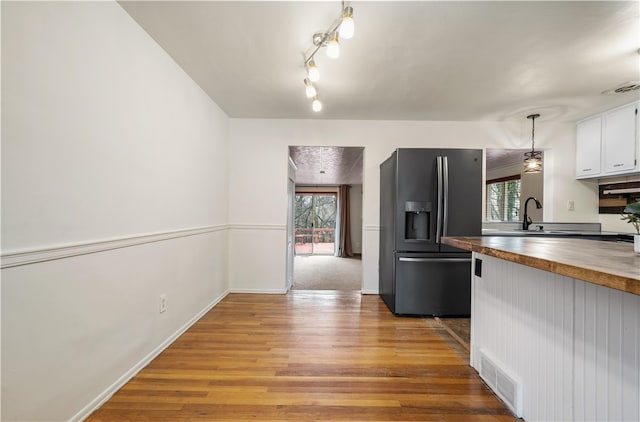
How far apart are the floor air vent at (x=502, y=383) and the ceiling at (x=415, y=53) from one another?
7.18 ft

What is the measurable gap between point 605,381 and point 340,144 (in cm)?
315

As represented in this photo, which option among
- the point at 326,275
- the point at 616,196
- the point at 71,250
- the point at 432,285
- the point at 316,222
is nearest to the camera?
the point at 71,250

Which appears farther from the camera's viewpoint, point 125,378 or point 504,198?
point 504,198

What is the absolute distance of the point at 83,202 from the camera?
1.36 meters

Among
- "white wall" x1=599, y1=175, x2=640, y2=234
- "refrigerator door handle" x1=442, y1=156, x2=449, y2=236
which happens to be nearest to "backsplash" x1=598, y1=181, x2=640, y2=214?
"white wall" x1=599, y1=175, x2=640, y2=234

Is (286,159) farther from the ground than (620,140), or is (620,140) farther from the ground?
(620,140)

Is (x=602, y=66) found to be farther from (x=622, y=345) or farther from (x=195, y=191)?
(x=195, y=191)

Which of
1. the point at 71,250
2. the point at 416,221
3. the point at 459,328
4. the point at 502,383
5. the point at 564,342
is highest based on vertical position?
the point at 416,221

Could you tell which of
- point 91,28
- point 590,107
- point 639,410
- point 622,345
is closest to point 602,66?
point 590,107

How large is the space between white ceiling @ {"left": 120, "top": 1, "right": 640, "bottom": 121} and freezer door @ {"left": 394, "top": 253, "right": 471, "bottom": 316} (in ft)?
5.81

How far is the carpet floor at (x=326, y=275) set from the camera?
166 inches

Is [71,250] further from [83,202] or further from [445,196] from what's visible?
[445,196]

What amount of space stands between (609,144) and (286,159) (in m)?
3.96

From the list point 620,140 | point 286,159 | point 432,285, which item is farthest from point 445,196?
point 620,140
